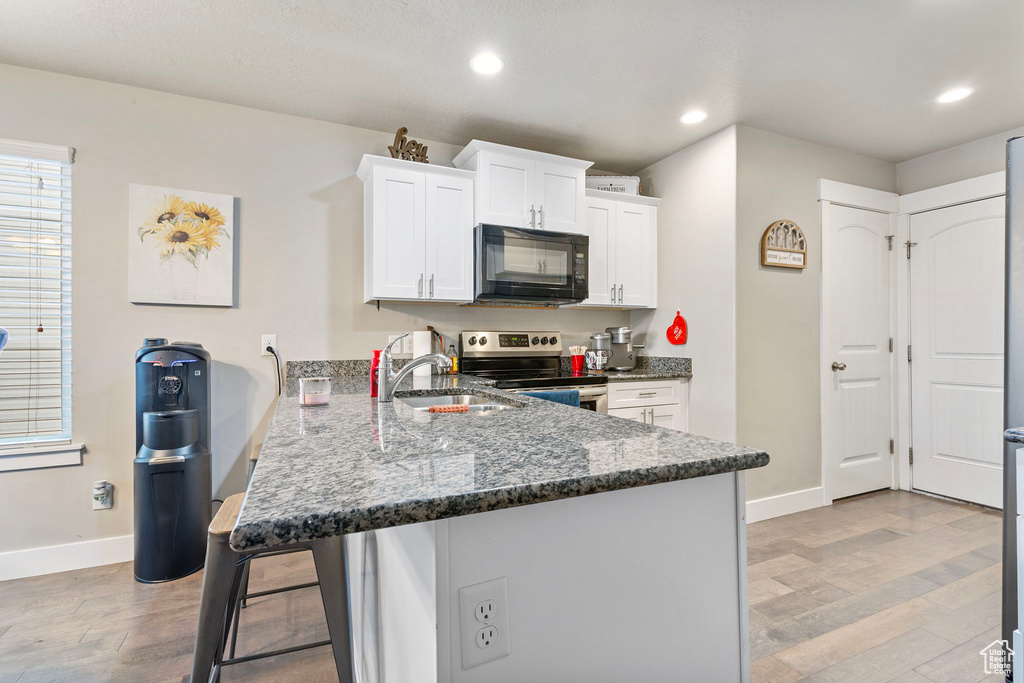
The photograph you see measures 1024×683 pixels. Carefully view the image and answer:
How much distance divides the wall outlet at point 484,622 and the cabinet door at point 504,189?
Answer: 100 inches

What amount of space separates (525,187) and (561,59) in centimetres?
85

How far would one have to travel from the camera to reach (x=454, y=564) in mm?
628

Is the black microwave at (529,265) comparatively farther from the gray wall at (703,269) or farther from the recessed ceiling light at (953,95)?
the recessed ceiling light at (953,95)

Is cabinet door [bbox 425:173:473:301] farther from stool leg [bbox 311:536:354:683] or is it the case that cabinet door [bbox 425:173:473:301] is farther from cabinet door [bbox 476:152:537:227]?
stool leg [bbox 311:536:354:683]

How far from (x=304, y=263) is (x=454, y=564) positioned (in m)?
2.67

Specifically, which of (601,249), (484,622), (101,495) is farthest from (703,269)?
(101,495)

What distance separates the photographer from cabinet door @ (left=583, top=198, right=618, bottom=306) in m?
3.37

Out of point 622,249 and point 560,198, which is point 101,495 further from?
point 622,249

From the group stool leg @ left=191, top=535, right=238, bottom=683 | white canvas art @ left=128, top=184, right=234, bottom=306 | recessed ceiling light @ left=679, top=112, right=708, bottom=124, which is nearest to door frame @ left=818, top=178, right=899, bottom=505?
recessed ceiling light @ left=679, top=112, right=708, bottom=124

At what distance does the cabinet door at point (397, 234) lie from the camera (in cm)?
275

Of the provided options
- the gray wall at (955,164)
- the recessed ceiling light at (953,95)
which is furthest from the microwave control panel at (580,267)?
the gray wall at (955,164)

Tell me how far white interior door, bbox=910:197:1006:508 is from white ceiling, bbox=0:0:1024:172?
0.68 metres

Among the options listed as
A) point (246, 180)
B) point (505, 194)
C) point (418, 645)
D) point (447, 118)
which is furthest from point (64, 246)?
point (418, 645)

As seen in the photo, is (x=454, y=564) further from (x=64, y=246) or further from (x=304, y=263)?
(x=64, y=246)
